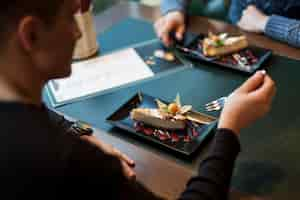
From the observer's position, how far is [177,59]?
52.9 inches

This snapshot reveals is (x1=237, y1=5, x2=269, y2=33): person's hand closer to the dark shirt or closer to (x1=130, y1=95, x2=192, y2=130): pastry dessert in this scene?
(x1=130, y1=95, x2=192, y2=130): pastry dessert

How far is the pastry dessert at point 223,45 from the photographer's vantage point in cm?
131

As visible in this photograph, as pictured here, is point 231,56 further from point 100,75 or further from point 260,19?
point 100,75

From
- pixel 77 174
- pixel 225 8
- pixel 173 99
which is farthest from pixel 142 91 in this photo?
pixel 225 8

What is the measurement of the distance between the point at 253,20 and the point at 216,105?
1.66ft

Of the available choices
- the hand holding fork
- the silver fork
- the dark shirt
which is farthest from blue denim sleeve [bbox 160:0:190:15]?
the dark shirt

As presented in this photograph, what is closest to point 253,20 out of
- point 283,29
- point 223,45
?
point 283,29

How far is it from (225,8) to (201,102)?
89cm

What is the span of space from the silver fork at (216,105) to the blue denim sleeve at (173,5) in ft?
1.71

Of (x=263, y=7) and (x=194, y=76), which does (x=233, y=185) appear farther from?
(x=263, y=7)

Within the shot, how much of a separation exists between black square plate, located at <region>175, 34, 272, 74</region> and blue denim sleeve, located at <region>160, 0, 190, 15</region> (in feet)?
0.65

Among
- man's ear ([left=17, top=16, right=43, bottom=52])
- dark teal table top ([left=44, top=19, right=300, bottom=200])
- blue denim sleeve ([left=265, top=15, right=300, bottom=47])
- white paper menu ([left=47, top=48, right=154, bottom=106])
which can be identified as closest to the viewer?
man's ear ([left=17, top=16, right=43, bottom=52])

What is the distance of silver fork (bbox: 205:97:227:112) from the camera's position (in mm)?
1111

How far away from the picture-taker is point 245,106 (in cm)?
92
